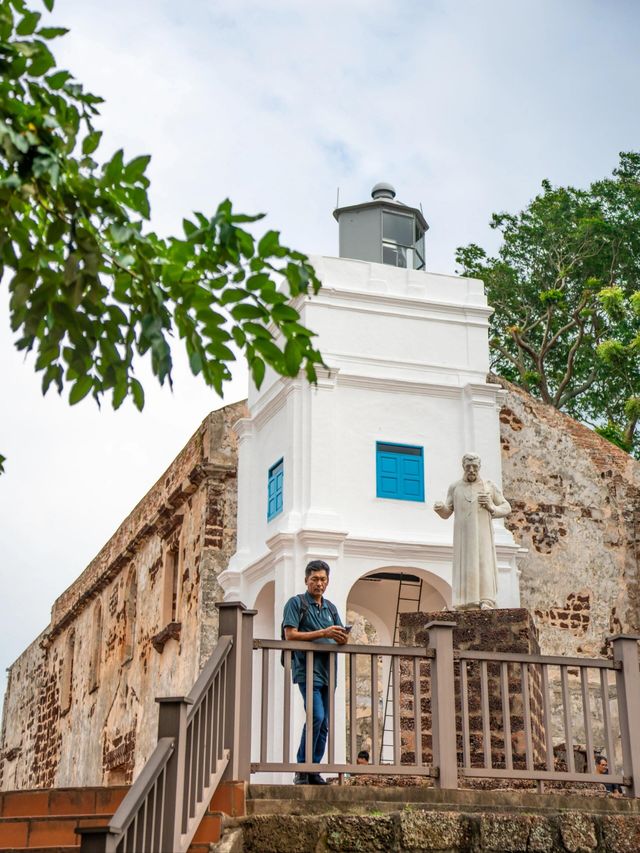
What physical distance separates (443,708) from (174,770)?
7.34 ft

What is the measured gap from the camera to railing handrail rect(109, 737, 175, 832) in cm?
638

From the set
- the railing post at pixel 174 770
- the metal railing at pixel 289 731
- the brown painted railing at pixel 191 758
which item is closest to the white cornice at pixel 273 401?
the metal railing at pixel 289 731

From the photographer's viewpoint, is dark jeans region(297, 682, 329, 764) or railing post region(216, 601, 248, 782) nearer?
railing post region(216, 601, 248, 782)

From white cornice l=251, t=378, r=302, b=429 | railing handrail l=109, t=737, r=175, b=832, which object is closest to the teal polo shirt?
railing handrail l=109, t=737, r=175, b=832

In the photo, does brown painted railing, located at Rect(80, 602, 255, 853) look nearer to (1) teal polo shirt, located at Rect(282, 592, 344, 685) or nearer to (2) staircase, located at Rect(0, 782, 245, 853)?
(2) staircase, located at Rect(0, 782, 245, 853)

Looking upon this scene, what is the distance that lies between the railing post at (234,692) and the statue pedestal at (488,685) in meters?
2.64

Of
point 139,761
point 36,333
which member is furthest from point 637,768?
point 139,761

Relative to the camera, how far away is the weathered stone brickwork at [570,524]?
19.5 meters

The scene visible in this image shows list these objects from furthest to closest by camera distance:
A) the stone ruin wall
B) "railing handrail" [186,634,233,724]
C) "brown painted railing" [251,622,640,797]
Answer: the stone ruin wall
"brown painted railing" [251,622,640,797]
"railing handrail" [186,634,233,724]

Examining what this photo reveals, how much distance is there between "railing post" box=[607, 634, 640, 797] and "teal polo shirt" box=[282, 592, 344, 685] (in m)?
1.98

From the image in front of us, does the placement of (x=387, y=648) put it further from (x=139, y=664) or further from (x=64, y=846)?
(x=139, y=664)

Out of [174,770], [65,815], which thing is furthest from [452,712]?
[65,815]

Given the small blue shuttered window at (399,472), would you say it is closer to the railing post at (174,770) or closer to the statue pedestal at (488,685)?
the statue pedestal at (488,685)

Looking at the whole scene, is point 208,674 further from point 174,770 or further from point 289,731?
point 174,770
